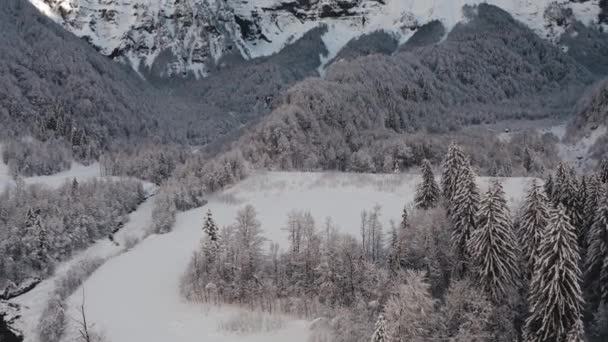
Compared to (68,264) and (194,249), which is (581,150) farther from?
(68,264)

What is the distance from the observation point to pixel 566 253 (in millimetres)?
41625

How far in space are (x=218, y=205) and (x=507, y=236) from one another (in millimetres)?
54727

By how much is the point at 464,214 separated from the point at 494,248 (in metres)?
5.79

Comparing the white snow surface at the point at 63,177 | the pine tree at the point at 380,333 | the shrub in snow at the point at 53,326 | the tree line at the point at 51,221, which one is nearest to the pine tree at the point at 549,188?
the pine tree at the point at 380,333


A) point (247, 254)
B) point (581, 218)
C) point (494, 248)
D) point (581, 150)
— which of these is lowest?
point (247, 254)

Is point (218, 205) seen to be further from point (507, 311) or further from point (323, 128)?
point (323, 128)

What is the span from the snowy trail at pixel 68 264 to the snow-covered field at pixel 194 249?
1186 centimetres

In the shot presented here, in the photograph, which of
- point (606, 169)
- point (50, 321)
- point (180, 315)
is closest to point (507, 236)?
point (606, 169)

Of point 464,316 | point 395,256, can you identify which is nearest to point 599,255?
point 464,316

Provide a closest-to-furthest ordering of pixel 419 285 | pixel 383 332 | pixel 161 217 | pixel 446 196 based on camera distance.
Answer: pixel 383 332 < pixel 419 285 < pixel 446 196 < pixel 161 217

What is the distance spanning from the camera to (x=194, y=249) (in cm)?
Answer: 7406

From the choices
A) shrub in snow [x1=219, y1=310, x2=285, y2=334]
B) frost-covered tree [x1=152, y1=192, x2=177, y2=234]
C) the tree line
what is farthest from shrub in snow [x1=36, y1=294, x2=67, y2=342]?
the tree line

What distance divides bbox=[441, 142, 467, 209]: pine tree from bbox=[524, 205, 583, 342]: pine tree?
1758cm

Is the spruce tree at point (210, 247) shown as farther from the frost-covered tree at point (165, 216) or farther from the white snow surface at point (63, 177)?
the white snow surface at point (63, 177)
